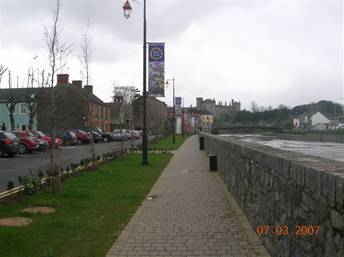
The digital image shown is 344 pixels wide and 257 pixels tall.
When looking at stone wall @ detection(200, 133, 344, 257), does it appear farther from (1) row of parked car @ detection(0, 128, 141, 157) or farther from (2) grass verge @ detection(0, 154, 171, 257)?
(1) row of parked car @ detection(0, 128, 141, 157)

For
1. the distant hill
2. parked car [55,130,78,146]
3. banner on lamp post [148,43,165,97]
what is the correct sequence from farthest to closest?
the distant hill → parked car [55,130,78,146] → banner on lamp post [148,43,165,97]

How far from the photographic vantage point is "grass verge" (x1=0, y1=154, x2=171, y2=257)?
7098 mm

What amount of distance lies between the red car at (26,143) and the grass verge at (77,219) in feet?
59.8

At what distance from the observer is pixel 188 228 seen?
8547 millimetres

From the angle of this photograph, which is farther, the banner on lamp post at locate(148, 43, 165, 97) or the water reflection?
the water reflection

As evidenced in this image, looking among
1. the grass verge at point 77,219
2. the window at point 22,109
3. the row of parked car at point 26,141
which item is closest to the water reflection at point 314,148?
the grass verge at point 77,219

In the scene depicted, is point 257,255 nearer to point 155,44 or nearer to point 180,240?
point 180,240

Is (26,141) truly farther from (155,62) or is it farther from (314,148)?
(314,148)

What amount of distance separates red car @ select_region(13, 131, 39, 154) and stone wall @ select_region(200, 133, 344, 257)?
26.3m

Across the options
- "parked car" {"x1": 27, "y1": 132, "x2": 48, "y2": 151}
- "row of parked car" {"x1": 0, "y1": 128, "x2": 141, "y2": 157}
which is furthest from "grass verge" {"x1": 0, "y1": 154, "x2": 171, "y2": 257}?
"parked car" {"x1": 27, "y1": 132, "x2": 48, "y2": 151}

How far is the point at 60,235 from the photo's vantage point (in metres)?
7.93

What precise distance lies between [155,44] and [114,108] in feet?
276

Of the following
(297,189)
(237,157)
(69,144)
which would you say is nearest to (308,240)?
(297,189)

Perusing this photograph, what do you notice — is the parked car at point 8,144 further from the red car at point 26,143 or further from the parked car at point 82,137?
the parked car at point 82,137
